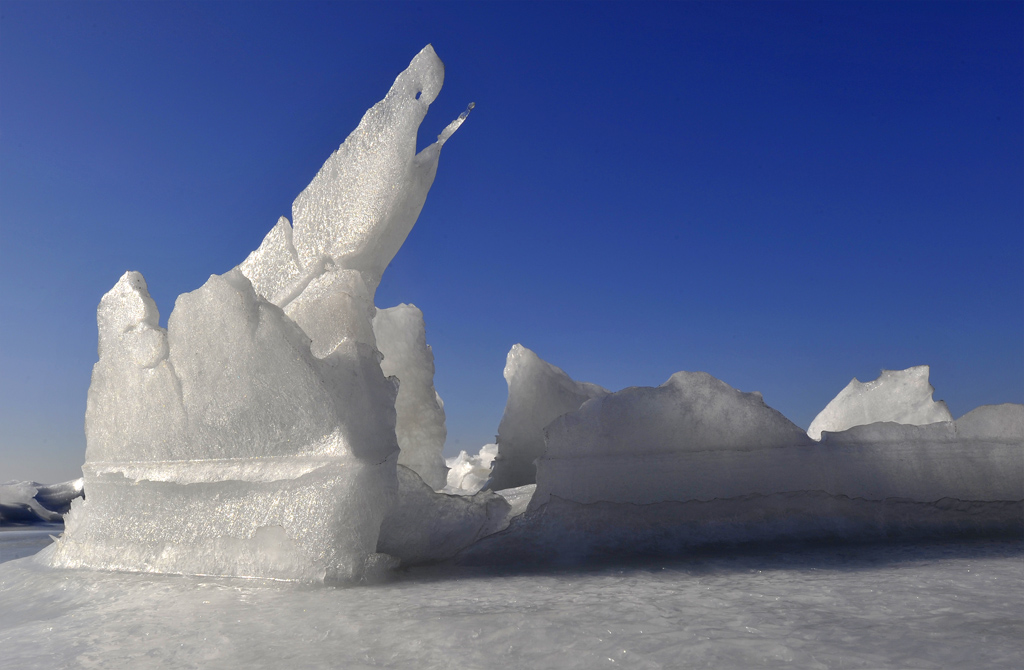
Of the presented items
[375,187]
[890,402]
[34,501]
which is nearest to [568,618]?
[375,187]

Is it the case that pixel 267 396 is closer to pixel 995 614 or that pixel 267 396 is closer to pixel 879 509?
pixel 995 614

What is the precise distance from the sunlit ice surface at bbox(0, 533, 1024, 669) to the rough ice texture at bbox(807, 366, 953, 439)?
1481 mm

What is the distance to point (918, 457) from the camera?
230 cm

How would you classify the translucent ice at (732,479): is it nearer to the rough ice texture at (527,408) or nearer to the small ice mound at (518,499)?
the small ice mound at (518,499)

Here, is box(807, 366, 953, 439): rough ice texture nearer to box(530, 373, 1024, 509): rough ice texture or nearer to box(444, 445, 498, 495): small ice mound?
box(530, 373, 1024, 509): rough ice texture

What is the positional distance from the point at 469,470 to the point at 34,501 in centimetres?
368

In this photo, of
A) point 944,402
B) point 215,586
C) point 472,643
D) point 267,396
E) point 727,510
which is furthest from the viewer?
point 944,402

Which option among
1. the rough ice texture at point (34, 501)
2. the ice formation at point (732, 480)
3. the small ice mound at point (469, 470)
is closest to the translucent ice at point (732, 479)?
the ice formation at point (732, 480)

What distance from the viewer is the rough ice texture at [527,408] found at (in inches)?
132

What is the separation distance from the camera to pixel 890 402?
3324 millimetres

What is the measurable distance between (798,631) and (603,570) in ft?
2.20

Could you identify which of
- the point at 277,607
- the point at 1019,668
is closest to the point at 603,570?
the point at 277,607

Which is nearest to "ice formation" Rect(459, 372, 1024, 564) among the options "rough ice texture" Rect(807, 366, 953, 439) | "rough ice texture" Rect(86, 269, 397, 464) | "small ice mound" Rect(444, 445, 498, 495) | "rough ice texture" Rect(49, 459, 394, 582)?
"rough ice texture" Rect(49, 459, 394, 582)

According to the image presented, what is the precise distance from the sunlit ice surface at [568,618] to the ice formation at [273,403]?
160 millimetres
